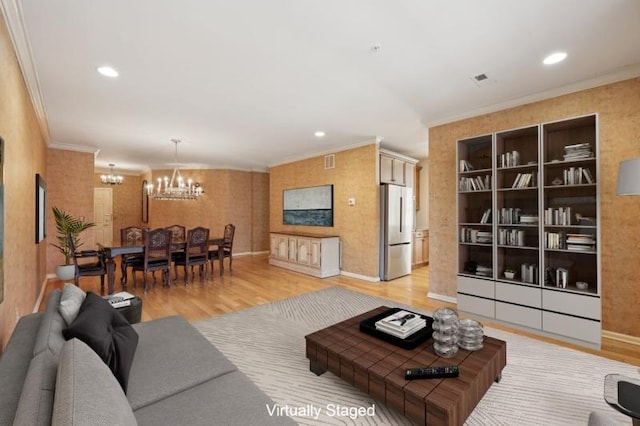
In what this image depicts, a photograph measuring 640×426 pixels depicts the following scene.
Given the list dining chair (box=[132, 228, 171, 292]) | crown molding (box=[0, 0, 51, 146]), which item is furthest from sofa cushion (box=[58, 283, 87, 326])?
dining chair (box=[132, 228, 171, 292])

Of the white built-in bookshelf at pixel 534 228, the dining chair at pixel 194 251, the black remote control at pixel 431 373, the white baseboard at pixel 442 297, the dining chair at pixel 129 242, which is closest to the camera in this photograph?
the black remote control at pixel 431 373

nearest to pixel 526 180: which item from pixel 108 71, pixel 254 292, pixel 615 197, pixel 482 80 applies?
pixel 615 197

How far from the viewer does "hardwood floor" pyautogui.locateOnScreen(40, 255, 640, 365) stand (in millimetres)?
3451

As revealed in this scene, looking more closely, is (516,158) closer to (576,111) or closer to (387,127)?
(576,111)

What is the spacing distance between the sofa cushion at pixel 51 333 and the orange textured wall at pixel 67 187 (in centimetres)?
530

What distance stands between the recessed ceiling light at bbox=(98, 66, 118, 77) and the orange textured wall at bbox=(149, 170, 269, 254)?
18.0 feet

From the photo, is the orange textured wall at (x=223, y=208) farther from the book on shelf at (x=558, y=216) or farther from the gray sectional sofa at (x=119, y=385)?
the book on shelf at (x=558, y=216)

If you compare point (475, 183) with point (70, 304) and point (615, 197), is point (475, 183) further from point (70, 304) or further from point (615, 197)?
point (70, 304)

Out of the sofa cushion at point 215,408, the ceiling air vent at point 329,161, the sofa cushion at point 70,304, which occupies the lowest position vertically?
the sofa cushion at point 215,408

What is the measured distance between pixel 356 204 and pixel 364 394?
3944mm

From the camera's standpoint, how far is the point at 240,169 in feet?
28.2

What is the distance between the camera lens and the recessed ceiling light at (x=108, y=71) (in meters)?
2.76

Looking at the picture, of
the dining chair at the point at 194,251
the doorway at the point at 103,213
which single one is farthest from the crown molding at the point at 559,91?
the doorway at the point at 103,213

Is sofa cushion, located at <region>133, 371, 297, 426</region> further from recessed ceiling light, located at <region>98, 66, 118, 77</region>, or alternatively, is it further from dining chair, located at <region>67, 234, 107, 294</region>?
dining chair, located at <region>67, 234, 107, 294</region>
